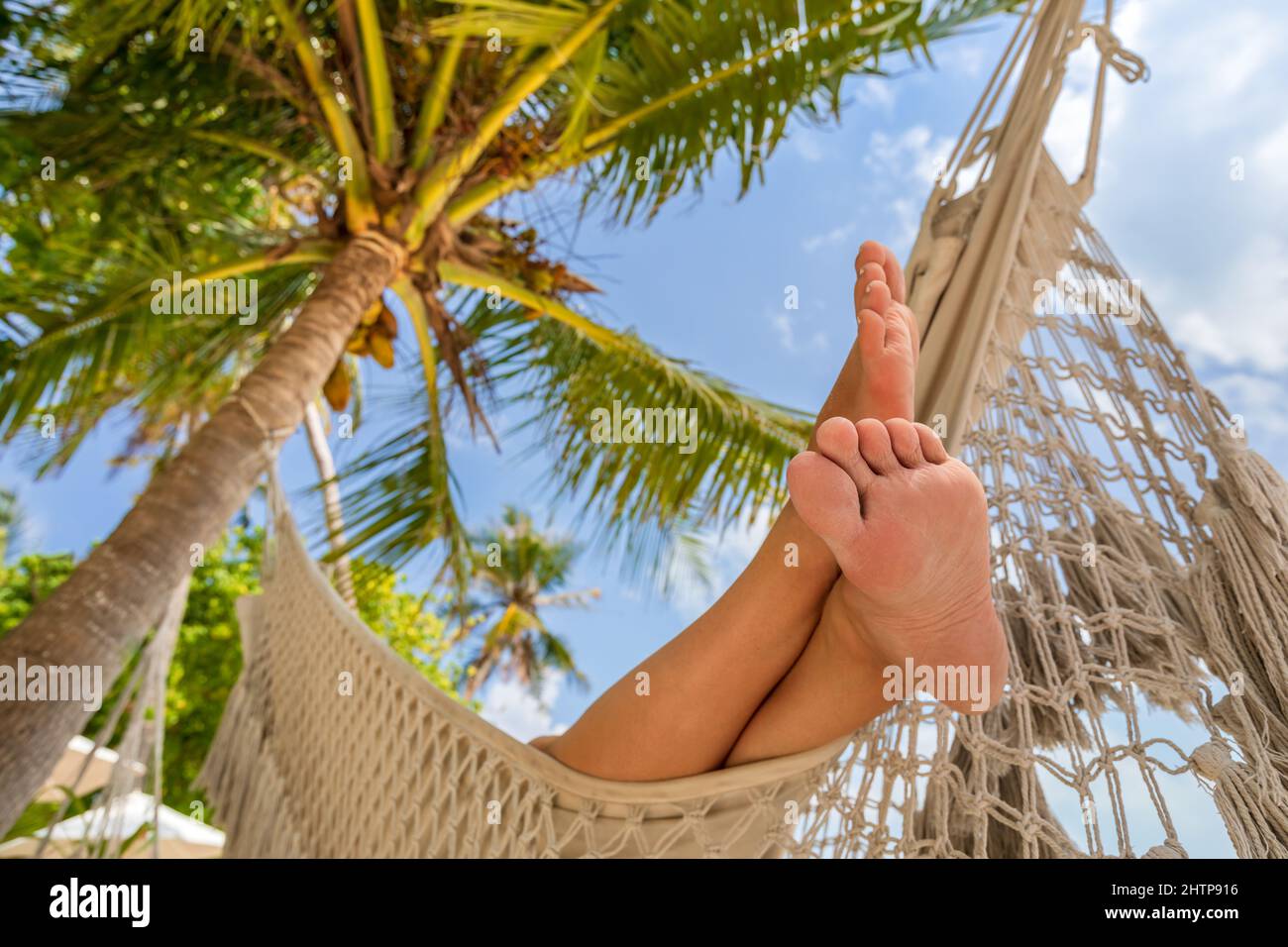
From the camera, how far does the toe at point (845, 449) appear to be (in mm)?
827

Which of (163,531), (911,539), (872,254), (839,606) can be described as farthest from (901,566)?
(163,531)

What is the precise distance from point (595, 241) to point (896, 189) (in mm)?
27431

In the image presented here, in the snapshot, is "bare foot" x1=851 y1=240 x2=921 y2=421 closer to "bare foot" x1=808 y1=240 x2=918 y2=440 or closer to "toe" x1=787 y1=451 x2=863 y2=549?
"bare foot" x1=808 y1=240 x2=918 y2=440

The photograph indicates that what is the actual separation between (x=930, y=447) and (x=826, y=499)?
0.44 feet

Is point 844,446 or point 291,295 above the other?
point 291,295

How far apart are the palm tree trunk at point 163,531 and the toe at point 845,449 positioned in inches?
47.2

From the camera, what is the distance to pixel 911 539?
32.2 inches

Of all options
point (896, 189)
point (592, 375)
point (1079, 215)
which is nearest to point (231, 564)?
point (592, 375)

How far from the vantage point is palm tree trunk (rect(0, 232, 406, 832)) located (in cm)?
133

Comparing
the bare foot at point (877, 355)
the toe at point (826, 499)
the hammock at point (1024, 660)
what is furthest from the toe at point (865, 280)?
the toe at point (826, 499)

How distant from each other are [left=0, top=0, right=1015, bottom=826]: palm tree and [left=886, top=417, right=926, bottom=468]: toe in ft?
4.40

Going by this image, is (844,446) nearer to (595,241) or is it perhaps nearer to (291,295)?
(595,241)

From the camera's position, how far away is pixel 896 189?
91.3 feet

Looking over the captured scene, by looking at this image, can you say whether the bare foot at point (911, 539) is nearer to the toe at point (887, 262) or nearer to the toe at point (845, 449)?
A: the toe at point (845, 449)
